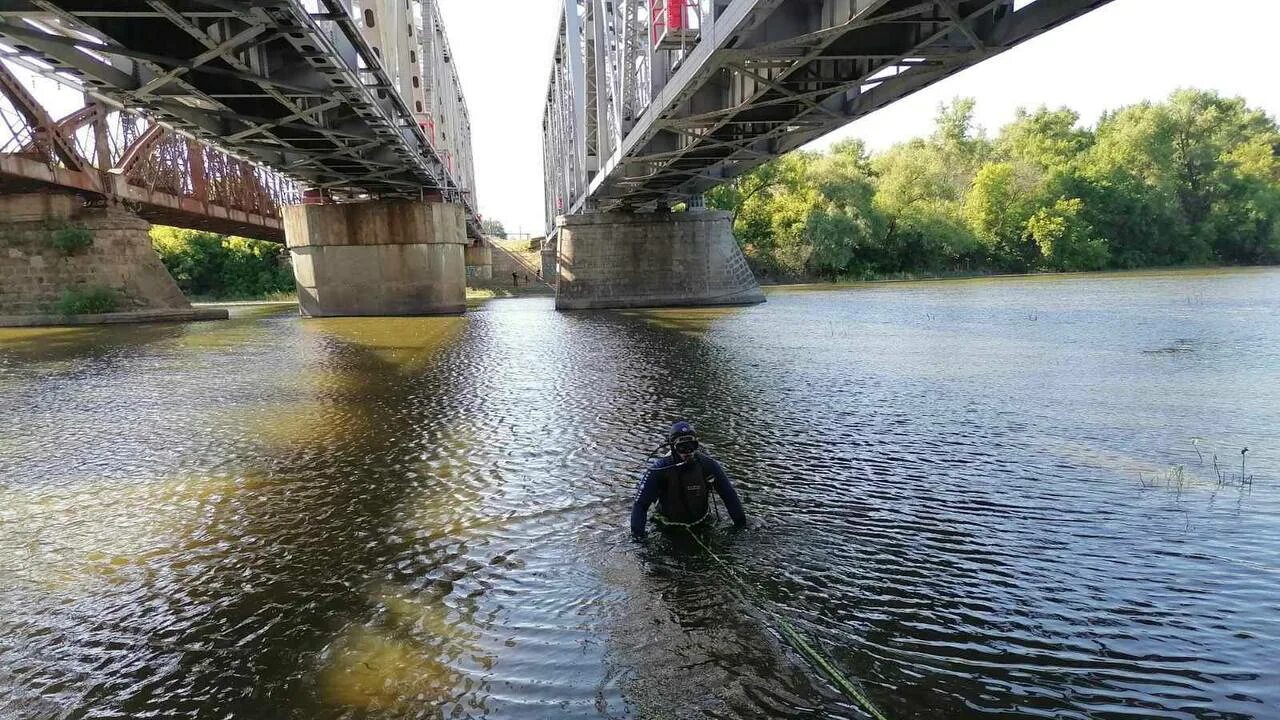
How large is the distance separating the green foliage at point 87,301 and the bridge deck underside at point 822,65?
26.0 metres

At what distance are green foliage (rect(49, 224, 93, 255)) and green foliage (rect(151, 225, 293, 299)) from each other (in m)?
41.8

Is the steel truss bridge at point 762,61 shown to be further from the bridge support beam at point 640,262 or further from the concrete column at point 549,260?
the concrete column at point 549,260

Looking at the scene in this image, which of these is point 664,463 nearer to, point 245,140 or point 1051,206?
point 245,140

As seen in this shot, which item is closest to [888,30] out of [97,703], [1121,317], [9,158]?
[97,703]

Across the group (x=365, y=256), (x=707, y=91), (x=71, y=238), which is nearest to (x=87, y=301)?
(x=71, y=238)

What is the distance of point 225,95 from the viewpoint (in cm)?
1666

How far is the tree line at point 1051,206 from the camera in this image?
70688 mm

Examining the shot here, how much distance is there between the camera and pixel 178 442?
11016mm

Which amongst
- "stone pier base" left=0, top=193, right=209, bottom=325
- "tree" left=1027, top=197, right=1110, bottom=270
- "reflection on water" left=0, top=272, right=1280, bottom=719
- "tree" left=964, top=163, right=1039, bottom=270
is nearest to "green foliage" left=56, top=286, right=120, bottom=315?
"stone pier base" left=0, top=193, right=209, bottom=325

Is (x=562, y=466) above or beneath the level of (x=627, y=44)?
beneath

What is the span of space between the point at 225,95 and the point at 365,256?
2077 centimetres

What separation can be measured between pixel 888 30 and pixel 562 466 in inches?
419

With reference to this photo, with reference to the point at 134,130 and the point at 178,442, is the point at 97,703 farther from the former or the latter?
the point at 134,130

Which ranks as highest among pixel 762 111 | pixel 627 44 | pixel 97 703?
pixel 627 44
